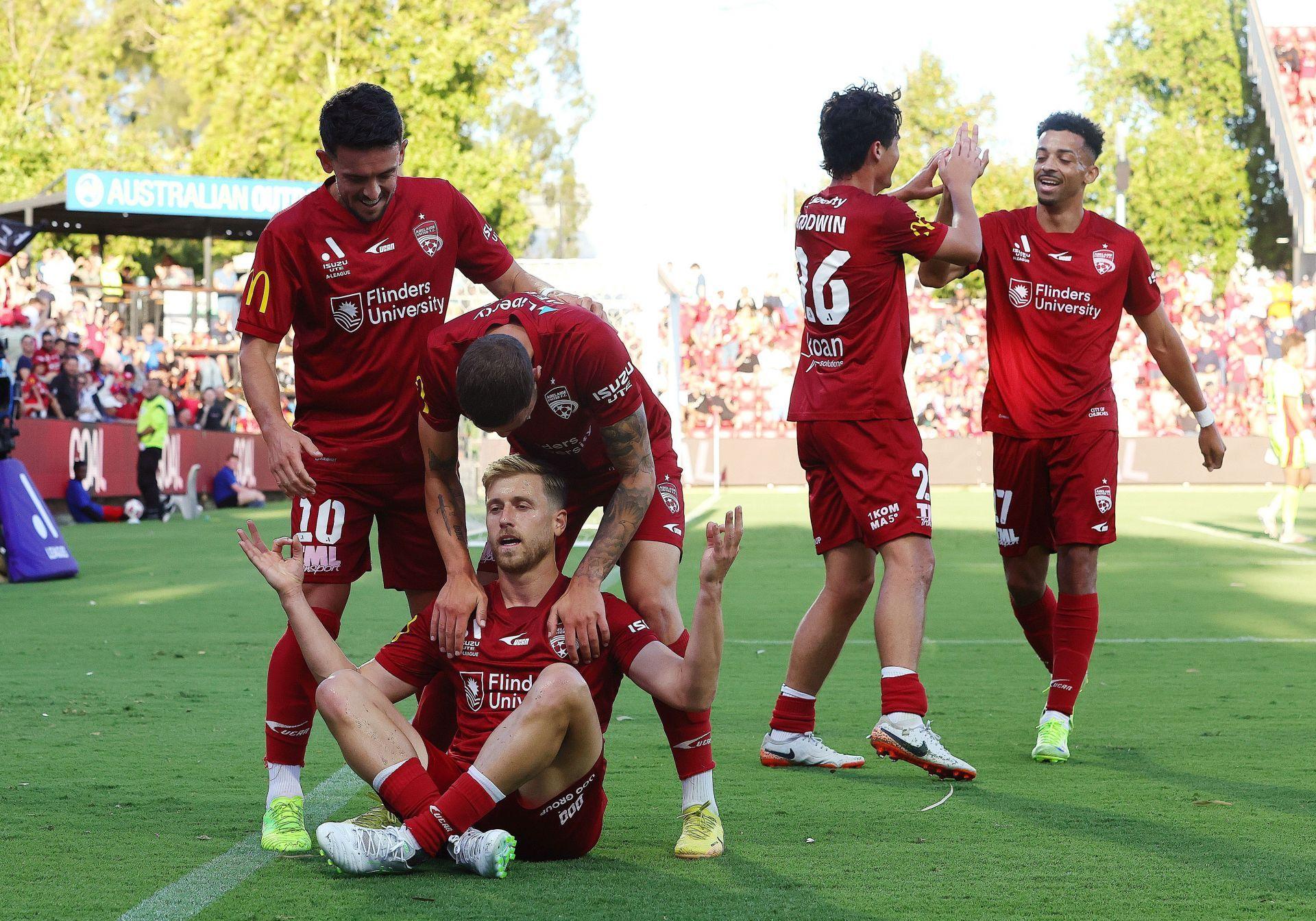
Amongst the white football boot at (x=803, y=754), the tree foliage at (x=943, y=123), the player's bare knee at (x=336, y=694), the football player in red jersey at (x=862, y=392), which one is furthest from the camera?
the tree foliage at (x=943, y=123)

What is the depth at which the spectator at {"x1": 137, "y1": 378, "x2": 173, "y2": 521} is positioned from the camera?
19984mm

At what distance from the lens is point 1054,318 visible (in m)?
6.09

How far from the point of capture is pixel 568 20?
62.0 m

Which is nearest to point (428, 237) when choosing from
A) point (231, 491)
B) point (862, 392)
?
point (862, 392)

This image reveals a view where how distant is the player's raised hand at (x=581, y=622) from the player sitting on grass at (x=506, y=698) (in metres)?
0.04

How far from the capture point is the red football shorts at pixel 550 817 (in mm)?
4125

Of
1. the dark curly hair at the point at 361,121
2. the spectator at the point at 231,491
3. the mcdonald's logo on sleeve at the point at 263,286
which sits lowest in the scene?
the spectator at the point at 231,491

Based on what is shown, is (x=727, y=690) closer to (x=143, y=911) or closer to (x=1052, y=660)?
(x=1052, y=660)

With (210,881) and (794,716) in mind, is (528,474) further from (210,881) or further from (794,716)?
(794,716)

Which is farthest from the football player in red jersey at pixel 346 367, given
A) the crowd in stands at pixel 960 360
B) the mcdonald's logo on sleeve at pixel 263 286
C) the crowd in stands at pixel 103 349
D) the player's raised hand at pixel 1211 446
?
the crowd in stands at pixel 960 360

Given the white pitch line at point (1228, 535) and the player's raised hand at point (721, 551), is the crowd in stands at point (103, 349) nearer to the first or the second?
the white pitch line at point (1228, 535)

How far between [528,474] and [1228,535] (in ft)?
48.1

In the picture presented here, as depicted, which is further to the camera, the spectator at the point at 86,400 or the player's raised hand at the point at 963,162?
the spectator at the point at 86,400

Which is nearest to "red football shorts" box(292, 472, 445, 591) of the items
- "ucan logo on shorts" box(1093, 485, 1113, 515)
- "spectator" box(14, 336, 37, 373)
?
"ucan logo on shorts" box(1093, 485, 1113, 515)
